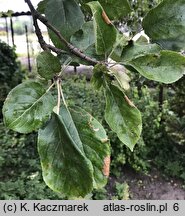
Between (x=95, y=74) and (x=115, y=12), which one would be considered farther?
(x=115, y=12)

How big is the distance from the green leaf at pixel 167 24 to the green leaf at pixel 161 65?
0.09 metres

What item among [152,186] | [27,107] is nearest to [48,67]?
[27,107]

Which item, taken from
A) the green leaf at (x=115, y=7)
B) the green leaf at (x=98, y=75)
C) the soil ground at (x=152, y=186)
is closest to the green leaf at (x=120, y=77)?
the green leaf at (x=98, y=75)

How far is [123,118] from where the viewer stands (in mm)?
498

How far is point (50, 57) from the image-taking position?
544 mm

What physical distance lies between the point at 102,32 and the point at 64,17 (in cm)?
19

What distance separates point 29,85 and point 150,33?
20 cm

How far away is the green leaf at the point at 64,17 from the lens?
626 mm

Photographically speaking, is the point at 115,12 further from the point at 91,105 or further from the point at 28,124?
the point at 91,105

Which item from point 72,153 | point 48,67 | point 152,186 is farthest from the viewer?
point 152,186

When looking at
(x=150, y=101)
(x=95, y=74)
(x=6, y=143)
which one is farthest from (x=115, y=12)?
(x=150, y=101)

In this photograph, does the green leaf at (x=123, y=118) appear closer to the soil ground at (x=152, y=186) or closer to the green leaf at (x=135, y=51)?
the green leaf at (x=135, y=51)

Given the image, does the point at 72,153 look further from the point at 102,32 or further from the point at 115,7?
the point at 115,7

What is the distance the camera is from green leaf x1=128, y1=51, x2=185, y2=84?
0.48 metres
